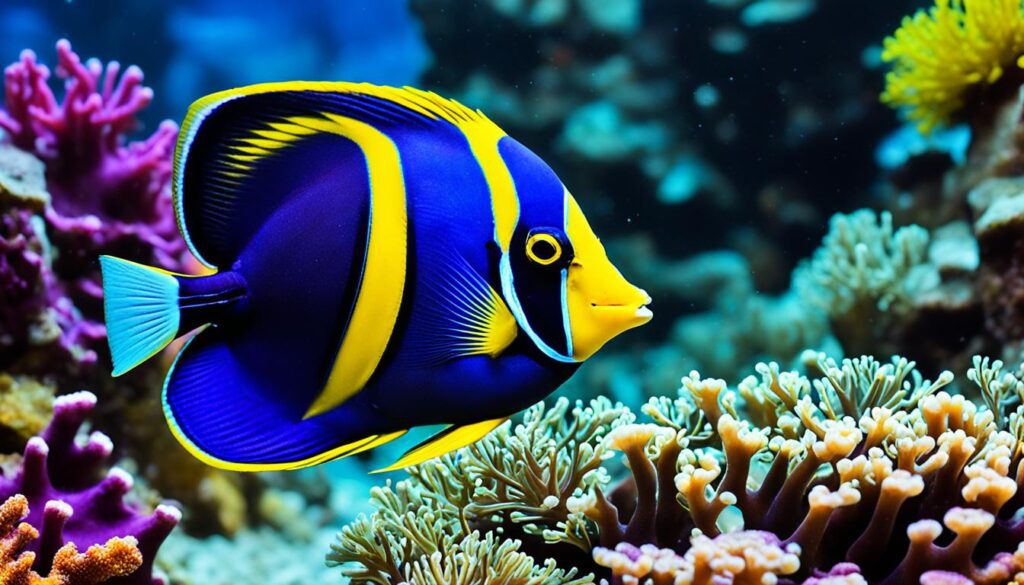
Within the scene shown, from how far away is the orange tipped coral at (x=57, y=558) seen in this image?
1.73 meters

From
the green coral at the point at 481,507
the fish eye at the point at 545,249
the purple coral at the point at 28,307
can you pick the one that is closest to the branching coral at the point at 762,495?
the green coral at the point at 481,507

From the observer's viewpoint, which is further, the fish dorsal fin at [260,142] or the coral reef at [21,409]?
the coral reef at [21,409]

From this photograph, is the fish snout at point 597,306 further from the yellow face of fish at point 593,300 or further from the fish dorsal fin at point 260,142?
the fish dorsal fin at point 260,142

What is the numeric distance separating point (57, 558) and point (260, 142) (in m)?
1.20

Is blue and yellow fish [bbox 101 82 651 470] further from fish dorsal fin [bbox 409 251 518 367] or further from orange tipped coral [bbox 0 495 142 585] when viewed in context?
orange tipped coral [bbox 0 495 142 585]

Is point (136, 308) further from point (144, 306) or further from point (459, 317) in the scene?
point (459, 317)

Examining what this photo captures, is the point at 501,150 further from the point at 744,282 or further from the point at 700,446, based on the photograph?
the point at 744,282

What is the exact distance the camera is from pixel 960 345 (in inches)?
139

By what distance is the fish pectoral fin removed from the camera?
130 cm

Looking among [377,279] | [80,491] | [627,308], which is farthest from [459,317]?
[80,491]

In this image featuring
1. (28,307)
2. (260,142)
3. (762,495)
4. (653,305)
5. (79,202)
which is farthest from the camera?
(653,305)

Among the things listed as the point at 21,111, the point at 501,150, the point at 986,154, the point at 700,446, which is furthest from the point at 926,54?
the point at 21,111

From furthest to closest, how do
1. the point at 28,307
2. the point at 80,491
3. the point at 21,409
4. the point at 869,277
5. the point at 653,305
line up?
the point at 653,305 → the point at 869,277 → the point at 28,307 → the point at 21,409 → the point at 80,491

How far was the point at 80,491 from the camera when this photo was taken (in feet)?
7.44
